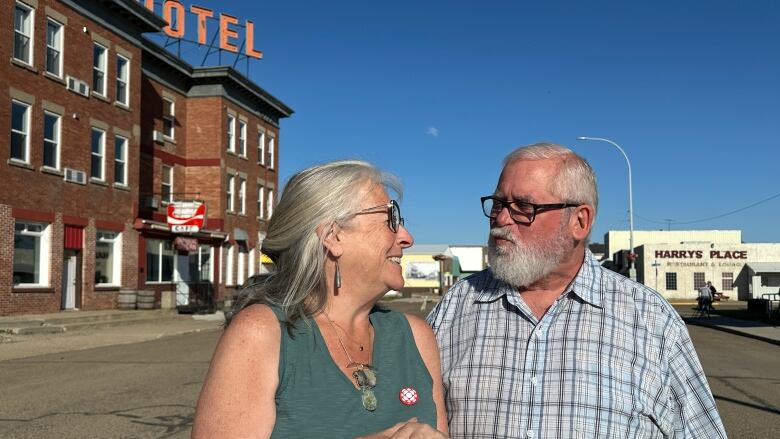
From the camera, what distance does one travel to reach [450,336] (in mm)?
3031

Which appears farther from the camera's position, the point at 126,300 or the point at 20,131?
the point at 126,300

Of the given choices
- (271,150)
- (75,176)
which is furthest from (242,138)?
(75,176)

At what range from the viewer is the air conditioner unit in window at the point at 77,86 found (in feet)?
78.2

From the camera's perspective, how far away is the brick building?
21672 millimetres

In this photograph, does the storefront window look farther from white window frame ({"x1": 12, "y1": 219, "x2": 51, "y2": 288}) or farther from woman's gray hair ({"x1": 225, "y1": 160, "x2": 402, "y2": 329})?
woman's gray hair ({"x1": 225, "y1": 160, "x2": 402, "y2": 329})

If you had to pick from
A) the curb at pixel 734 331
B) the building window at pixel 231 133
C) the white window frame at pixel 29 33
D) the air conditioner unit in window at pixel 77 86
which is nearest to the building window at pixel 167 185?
the building window at pixel 231 133

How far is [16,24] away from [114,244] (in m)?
8.43

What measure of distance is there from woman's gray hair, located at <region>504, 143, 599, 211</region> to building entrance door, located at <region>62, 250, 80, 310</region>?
2369cm

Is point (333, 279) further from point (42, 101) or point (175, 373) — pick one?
point (42, 101)

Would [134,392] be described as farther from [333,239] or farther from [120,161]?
[120,161]

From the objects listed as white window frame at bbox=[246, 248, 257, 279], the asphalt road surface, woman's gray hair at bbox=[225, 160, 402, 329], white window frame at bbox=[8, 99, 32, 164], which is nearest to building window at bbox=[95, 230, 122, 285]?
white window frame at bbox=[8, 99, 32, 164]

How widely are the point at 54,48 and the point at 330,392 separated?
2434 cm

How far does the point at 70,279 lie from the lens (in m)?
24.2

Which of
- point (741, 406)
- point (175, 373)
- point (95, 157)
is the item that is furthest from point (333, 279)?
point (95, 157)
